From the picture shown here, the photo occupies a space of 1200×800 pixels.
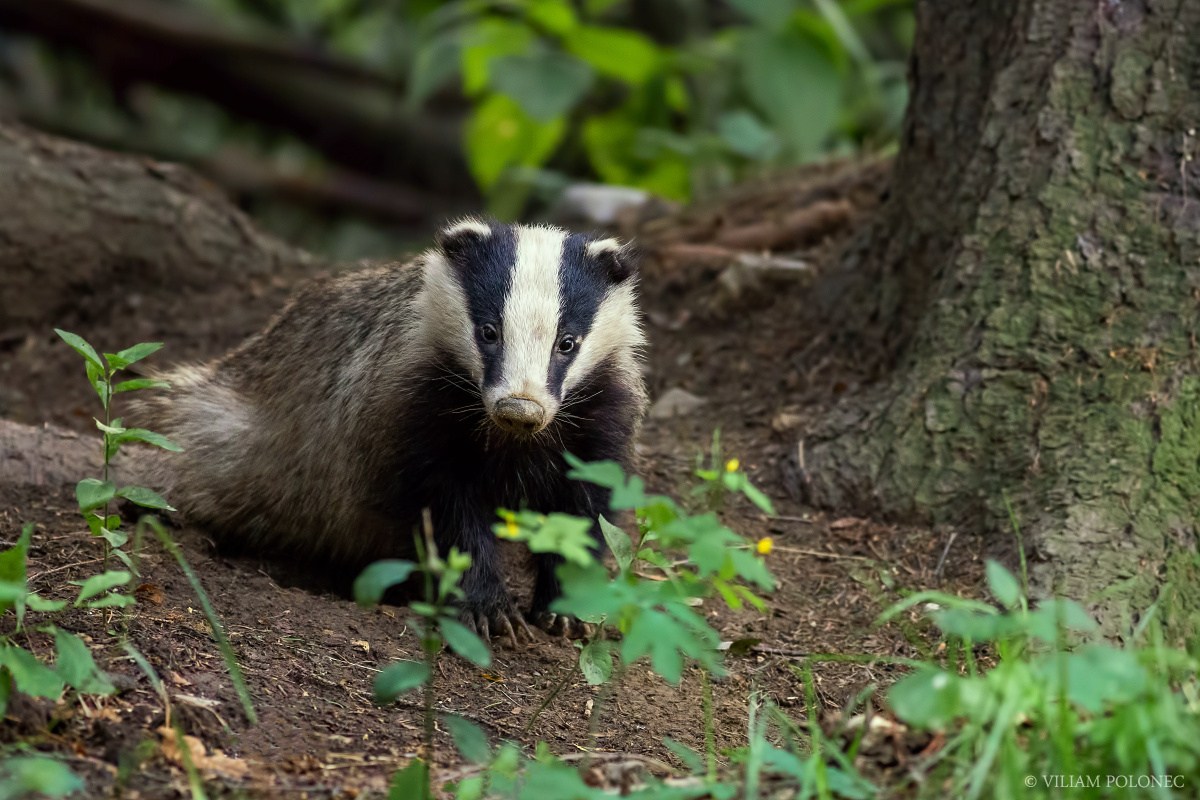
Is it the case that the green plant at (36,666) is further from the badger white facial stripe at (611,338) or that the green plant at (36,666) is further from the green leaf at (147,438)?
the badger white facial stripe at (611,338)

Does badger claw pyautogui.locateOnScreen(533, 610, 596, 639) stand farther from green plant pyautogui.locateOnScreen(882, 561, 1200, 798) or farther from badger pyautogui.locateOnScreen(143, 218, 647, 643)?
green plant pyautogui.locateOnScreen(882, 561, 1200, 798)

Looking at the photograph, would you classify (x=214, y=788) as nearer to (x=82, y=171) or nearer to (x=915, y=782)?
(x=915, y=782)

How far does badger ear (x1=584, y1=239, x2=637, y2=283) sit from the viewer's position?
14.8 ft

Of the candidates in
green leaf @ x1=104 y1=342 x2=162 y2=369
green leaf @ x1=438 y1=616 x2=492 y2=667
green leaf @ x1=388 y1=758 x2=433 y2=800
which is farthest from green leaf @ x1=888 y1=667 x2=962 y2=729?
green leaf @ x1=104 y1=342 x2=162 y2=369

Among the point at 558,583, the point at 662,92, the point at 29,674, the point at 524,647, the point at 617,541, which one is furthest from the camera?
the point at 662,92

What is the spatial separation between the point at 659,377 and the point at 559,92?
2.35m

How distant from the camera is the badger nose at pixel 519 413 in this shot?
386cm

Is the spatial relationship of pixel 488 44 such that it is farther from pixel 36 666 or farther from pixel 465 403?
pixel 36 666

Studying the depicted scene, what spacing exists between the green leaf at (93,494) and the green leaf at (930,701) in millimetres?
2132

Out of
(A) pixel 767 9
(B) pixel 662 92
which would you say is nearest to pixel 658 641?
(A) pixel 767 9

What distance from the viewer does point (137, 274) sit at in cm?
Answer: 707

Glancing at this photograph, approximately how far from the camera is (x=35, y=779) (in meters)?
2.30

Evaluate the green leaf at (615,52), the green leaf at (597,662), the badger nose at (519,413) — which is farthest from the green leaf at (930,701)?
the green leaf at (615,52)

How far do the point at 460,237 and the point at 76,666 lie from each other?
79.9 inches
